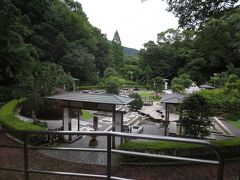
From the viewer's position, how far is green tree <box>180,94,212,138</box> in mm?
12570

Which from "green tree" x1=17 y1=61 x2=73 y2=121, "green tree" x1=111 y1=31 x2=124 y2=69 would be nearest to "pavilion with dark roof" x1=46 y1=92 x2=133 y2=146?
"green tree" x1=17 y1=61 x2=73 y2=121

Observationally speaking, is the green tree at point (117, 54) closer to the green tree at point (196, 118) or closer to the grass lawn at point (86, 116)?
the grass lawn at point (86, 116)

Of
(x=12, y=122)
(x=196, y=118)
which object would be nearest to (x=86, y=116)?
(x=12, y=122)

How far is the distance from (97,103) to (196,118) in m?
5.15

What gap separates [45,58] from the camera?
3469 centimetres

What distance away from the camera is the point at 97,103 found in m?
11.2

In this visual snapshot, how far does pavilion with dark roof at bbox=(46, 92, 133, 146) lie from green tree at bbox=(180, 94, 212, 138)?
3.32m

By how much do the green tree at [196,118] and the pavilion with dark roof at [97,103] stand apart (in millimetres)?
3316

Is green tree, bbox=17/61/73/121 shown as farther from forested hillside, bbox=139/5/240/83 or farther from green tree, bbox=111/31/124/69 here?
green tree, bbox=111/31/124/69

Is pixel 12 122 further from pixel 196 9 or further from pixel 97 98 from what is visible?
pixel 196 9

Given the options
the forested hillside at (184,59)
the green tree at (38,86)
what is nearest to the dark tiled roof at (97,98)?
the green tree at (38,86)

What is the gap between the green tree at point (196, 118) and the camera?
12570 mm

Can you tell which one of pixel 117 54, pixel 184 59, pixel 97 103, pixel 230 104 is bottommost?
pixel 230 104

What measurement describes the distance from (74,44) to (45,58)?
453cm
